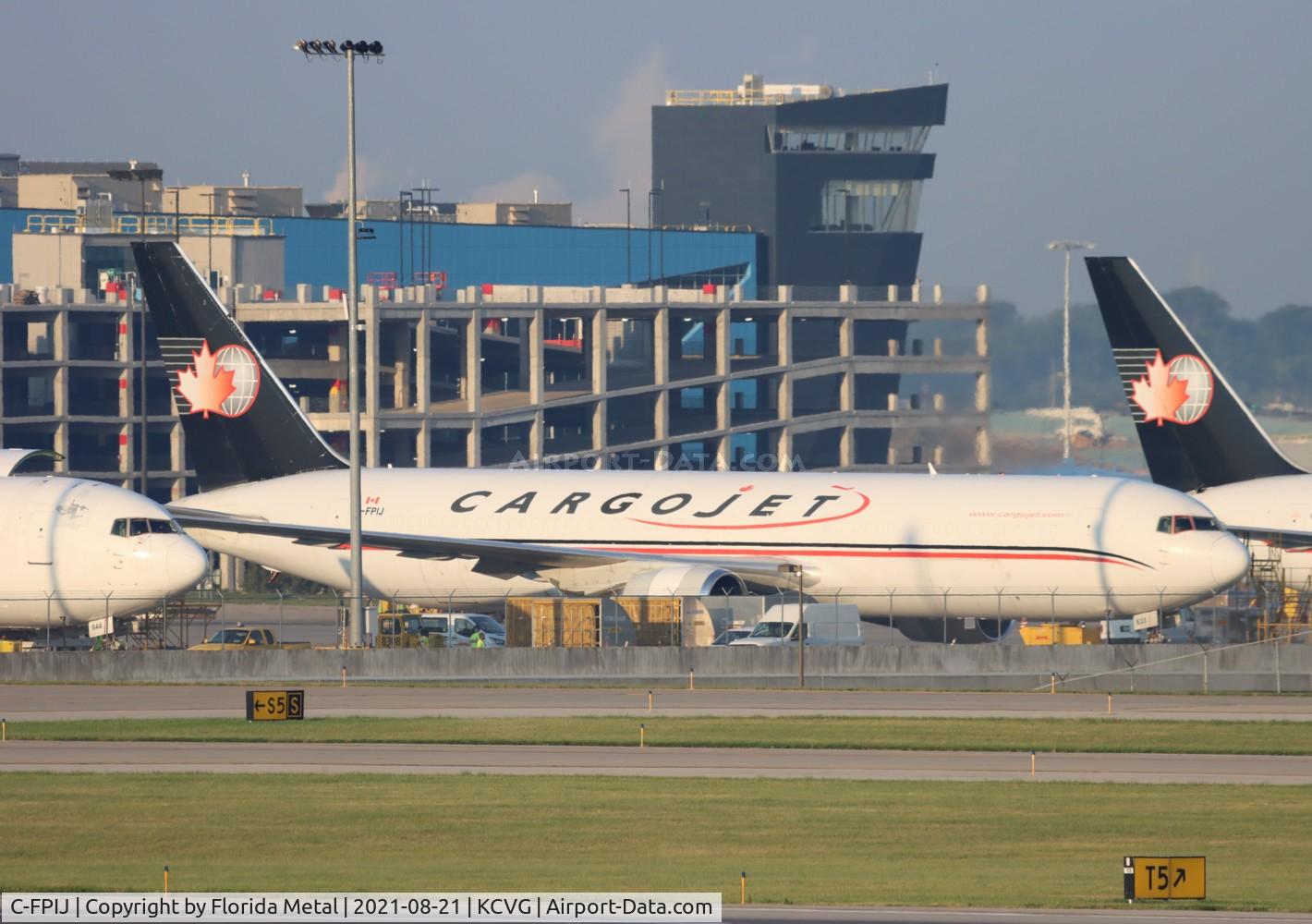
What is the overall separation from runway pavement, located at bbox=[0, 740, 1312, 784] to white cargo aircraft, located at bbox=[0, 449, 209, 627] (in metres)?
15.0

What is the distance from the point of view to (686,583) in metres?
57.6

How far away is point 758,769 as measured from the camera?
111ft

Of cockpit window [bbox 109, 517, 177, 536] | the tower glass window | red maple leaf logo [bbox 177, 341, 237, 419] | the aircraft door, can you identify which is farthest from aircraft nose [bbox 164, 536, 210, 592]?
the tower glass window

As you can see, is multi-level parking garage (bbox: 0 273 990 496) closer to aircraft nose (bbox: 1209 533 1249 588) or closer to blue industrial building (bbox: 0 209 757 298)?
blue industrial building (bbox: 0 209 757 298)

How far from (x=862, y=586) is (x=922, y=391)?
74.5 metres

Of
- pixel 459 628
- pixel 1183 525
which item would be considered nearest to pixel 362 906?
pixel 1183 525

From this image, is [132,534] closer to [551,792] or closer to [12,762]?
[12,762]

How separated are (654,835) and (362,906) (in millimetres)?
7166

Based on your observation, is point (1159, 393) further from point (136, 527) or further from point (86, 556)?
point (86, 556)

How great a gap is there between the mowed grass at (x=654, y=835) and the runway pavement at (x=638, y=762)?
3.59ft

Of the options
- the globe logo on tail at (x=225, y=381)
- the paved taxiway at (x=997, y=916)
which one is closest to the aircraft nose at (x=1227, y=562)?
the globe logo on tail at (x=225, y=381)

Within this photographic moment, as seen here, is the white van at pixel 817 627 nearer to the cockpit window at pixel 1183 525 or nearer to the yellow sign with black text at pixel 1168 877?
the cockpit window at pixel 1183 525

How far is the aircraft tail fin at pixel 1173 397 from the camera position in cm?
6141

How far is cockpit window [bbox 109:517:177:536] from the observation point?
5184 cm
